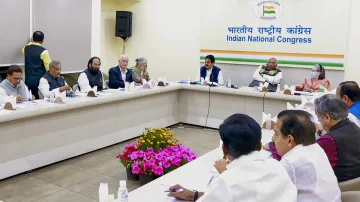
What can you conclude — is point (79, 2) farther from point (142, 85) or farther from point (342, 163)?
point (342, 163)

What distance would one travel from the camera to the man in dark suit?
6543 millimetres

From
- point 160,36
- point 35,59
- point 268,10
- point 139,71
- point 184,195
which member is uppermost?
point 268,10

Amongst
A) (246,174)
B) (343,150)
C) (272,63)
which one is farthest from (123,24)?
(246,174)

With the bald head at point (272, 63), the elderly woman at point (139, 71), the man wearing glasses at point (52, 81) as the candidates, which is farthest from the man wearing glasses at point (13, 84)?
the bald head at point (272, 63)

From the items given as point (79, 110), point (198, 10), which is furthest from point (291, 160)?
point (198, 10)

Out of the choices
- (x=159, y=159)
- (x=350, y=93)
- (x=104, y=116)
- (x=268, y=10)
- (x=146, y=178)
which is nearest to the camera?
(x=350, y=93)

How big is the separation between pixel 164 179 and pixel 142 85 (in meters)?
4.06

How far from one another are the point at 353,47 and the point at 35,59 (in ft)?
16.9

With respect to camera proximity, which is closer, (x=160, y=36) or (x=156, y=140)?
(x=156, y=140)

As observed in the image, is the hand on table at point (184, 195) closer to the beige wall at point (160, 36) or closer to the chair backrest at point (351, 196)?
the chair backrest at point (351, 196)

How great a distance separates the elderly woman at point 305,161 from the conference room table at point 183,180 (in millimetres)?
572

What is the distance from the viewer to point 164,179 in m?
2.61

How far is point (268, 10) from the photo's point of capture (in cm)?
791

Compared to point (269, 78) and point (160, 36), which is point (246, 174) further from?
point (160, 36)
